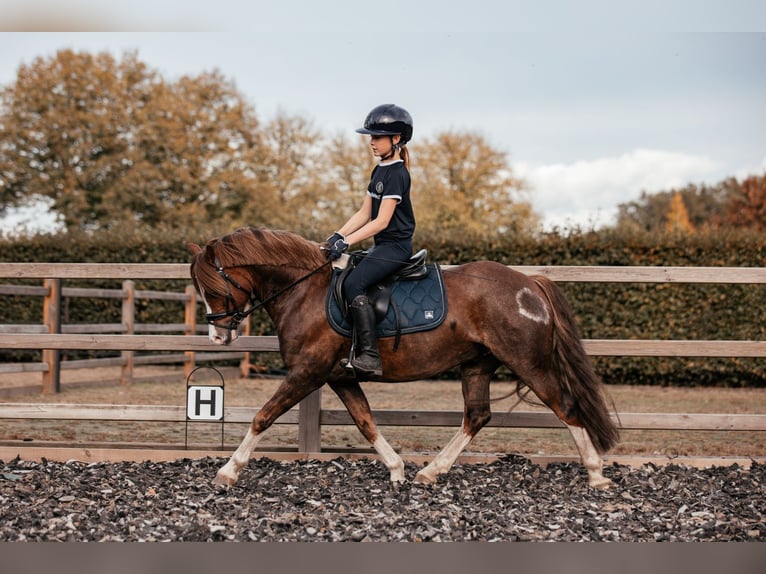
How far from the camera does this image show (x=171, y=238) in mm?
17000

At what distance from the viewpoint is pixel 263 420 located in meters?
5.61

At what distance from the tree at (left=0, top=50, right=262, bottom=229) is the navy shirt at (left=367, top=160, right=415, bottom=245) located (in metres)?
25.3

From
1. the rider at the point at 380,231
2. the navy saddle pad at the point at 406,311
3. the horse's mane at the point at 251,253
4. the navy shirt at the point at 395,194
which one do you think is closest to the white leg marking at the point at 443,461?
the rider at the point at 380,231

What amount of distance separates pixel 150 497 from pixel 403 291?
218 centimetres

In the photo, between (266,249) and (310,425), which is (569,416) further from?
(266,249)

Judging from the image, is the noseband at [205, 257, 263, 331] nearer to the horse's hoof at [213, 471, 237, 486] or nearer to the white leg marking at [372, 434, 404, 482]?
the horse's hoof at [213, 471, 237, 486]

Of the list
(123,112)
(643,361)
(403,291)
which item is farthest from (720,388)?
(123,112)

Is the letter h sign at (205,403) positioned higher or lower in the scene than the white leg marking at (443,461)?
higher

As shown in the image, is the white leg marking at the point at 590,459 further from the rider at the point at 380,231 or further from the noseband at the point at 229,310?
the noseband at the point at 229,310

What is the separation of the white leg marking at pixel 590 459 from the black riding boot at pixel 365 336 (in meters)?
1.53

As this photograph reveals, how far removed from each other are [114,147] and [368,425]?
93.4 feet

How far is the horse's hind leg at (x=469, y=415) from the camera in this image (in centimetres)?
585

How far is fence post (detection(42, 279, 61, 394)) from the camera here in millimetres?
11328

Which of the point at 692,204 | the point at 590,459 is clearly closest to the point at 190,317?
the point at 590,459
